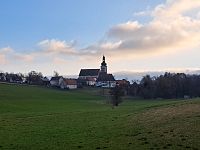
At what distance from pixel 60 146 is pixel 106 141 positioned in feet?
8.50

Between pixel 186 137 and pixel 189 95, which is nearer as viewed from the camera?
pixel 186 137

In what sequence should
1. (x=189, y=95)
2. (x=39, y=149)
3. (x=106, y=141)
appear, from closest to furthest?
(x=39, y=149) → (x=106, y=141) → (x=189, y=95)

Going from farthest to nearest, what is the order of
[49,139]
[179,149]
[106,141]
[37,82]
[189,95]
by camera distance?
[37,82] < [189,95] < [49,139] < [106,141] < [179,149]

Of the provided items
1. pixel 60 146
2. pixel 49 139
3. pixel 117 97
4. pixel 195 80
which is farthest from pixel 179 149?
pixel 195 80

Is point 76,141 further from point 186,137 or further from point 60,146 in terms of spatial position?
point 186,137

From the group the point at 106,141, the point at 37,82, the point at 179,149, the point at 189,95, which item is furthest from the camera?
the point at 37,82

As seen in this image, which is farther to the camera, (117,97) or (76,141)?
(117,97)

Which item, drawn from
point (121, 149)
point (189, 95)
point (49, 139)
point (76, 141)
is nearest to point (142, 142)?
point (121, 149)

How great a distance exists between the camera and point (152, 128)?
2516cm

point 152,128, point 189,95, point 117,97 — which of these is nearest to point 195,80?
point 189,95

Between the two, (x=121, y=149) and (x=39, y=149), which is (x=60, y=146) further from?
(x=121, y=149)

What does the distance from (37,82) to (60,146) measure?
17439cm

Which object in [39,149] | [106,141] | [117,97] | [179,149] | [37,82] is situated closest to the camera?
[179,149]

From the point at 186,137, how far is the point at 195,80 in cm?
13535
